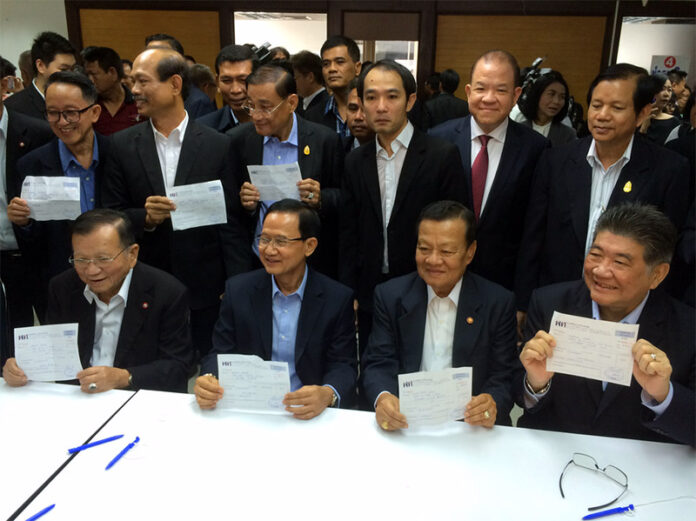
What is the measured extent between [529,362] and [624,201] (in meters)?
1.06

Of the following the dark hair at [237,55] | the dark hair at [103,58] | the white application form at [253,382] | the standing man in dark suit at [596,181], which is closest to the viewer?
the white application form at [253,382]

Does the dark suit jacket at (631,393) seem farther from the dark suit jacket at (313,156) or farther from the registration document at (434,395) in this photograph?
the dark suit jacket at (313,156)

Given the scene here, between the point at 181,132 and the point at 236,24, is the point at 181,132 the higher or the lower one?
the lower one

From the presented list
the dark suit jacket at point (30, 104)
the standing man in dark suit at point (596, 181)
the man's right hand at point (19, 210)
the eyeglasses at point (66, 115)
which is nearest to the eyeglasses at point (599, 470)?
the standing man in dark suit at point (596, 181)

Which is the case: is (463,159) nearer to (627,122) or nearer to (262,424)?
(627,122)

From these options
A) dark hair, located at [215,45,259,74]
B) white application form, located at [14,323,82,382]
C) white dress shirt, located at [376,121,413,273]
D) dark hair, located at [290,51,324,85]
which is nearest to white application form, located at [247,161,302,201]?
white dress shirt, located at [376,121,413,273]

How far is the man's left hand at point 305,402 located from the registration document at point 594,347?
0.73 m

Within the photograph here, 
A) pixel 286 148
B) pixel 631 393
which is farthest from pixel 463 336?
pixel 286 148

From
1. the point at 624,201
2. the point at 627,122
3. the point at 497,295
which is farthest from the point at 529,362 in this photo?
the point at 627,122

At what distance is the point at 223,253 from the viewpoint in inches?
108

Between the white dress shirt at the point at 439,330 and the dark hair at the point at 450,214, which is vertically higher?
the dark hair at the point at 450,214

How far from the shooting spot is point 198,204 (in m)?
2.38

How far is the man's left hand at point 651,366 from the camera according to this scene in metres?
1.40

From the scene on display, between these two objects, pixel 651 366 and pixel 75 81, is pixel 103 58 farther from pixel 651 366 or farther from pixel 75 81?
pixel 651 366
